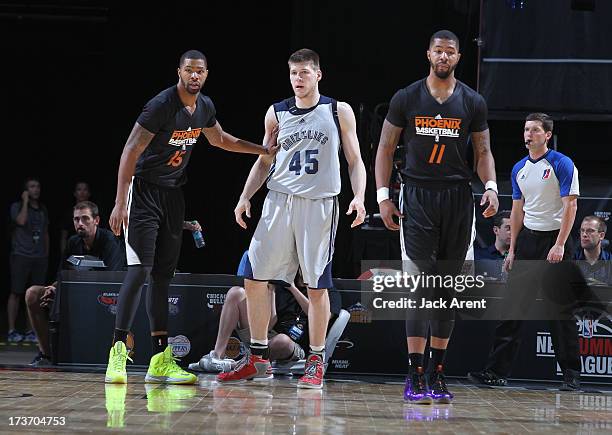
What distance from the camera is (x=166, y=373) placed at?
5.39 metres

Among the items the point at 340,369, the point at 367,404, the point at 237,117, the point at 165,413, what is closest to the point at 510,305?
the point at 340,369

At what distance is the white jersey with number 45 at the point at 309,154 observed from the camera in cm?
529

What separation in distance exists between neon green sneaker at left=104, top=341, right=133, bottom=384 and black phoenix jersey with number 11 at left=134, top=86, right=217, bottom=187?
0.98 m

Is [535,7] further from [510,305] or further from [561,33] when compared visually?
[510,305]

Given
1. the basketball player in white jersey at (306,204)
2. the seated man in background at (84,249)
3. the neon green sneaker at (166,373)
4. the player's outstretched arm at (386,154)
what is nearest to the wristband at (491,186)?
the player's outstretched arm at (386,154)

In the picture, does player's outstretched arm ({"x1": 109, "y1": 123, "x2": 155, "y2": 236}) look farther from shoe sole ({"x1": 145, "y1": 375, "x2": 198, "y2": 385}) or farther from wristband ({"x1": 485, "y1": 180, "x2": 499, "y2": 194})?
wristband ({"x1": 485, "y1": 180, "x2": 499, "y2": 194})

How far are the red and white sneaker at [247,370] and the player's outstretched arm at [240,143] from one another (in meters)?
1.23

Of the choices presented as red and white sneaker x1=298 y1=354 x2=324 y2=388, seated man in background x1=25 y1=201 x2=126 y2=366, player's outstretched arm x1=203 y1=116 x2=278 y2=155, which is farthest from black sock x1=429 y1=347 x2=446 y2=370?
seated man in background x1=25 y1=201 x2=126 y2=366

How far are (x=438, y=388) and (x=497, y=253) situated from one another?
230 cm

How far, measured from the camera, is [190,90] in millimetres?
5328

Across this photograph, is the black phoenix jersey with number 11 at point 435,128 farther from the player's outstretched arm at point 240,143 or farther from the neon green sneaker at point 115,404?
the neon green sneaker at point 115,404

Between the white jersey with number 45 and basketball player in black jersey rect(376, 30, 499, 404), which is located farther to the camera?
the white jersey with number 45

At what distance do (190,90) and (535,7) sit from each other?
4.07m

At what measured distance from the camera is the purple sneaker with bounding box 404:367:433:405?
15.8ft
